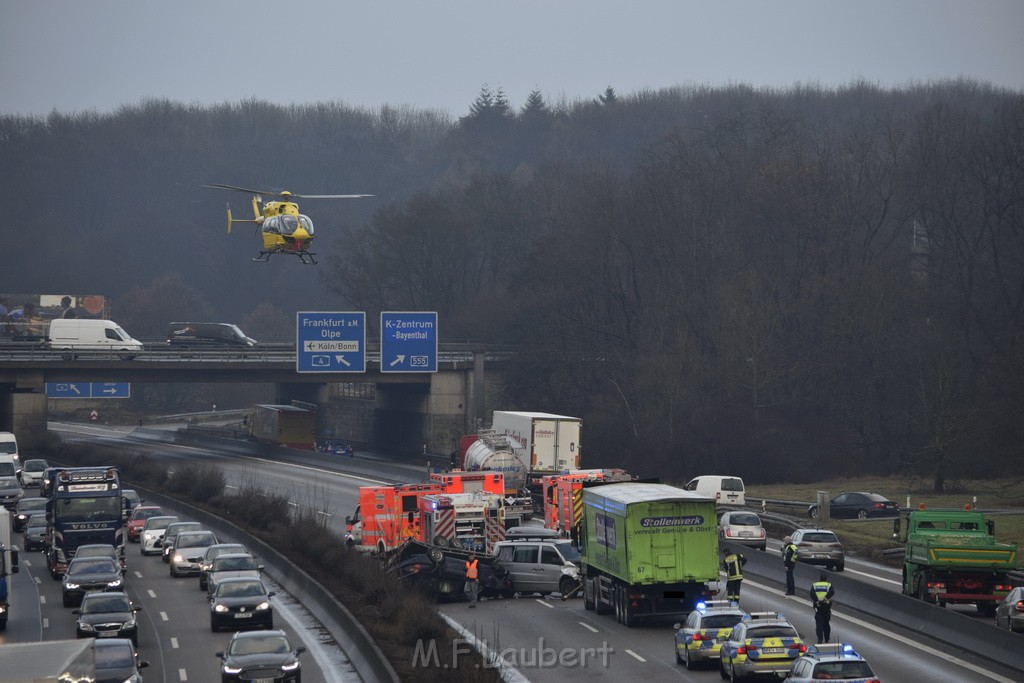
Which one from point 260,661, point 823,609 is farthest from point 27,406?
point 823,609

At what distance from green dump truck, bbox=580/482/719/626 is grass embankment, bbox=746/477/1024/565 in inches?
545

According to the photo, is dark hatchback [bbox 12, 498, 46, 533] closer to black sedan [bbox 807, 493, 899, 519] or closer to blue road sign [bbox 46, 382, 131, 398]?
black sedan [bbox 807, 493, 899, 519]

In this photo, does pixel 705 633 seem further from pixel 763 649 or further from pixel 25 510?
pixel 25 510

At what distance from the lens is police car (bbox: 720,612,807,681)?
2456cm

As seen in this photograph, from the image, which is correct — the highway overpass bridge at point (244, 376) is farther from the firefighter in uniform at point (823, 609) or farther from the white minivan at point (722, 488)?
the firefighter in uniform at point (823, 609)

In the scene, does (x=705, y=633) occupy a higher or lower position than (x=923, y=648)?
higher

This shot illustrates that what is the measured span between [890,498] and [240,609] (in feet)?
120

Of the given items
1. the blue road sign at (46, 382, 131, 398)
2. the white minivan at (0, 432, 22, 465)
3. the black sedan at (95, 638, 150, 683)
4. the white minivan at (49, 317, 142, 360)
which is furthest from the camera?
the blue road sign at (46, 382, 131, 398)

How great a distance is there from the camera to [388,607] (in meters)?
32.6

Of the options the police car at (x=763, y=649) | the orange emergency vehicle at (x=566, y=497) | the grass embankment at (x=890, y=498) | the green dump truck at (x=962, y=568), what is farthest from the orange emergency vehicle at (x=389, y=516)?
the police car at (x=763, y=649)

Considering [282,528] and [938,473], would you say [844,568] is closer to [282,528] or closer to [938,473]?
[282,528]

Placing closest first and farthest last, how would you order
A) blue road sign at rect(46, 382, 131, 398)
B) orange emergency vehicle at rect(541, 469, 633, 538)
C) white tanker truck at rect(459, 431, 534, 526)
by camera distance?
1. orange emergency vehicle at rect(541, 469, 633, 538)
2. white tanker truck at rect(459, 431, 534, 526)
3. blue road sign at rect(46, 382, 131, 398)

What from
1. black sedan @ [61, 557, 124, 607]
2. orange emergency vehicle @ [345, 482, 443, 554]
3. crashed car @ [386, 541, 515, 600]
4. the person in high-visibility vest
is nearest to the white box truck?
orange emergency vehicle @ [345, 482, 443, 554]

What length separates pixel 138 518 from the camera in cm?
5397
